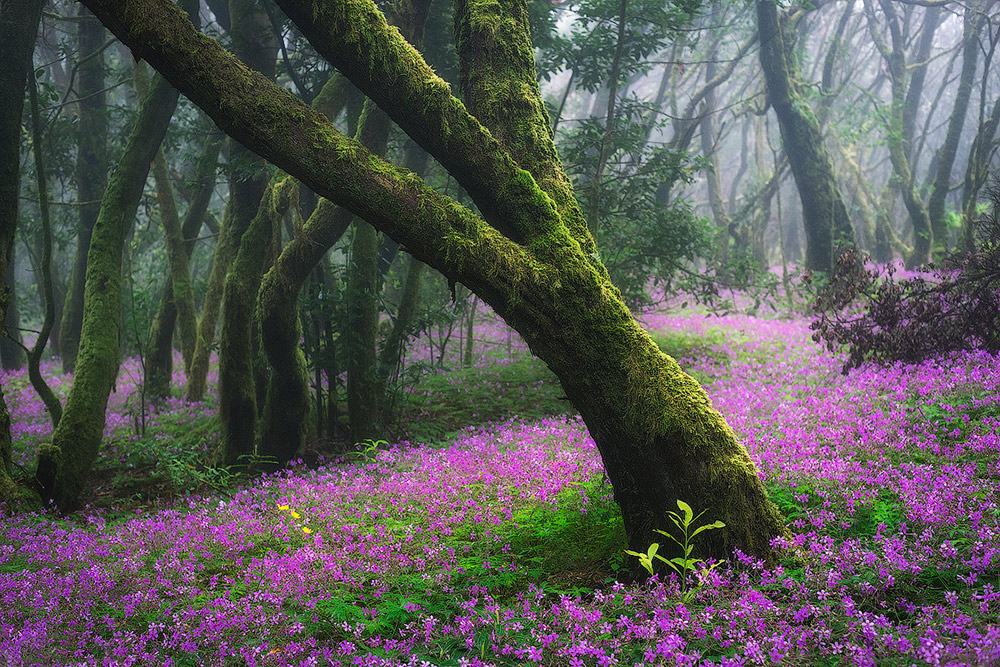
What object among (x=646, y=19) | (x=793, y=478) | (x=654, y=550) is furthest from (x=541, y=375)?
(x=654, y=550)

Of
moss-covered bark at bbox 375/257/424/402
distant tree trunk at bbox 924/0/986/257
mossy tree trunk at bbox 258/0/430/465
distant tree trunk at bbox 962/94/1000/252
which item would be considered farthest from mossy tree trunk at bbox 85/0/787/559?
distant tree trunk at bbox 924/0/986/257

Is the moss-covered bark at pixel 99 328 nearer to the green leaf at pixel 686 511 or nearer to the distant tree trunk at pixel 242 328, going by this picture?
the distant tree trunk at pixel 242 328

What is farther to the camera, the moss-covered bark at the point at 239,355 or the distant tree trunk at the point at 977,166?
the distant tree trunk at the point at 977,166

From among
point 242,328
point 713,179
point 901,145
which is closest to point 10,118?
point 242,328

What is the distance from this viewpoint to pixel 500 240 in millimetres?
4105

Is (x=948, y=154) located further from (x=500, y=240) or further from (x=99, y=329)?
(x=99, y=329)

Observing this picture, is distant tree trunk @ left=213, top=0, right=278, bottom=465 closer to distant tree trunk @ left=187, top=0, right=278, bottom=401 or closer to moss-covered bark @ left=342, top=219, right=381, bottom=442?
distant tree trunk @ left=187, top=0, right=278, bottom=401

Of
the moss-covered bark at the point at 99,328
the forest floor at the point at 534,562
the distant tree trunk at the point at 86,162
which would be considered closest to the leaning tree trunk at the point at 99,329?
the moss-covered bark at the point at 99,328

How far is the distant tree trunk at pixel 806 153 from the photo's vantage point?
1775 cm

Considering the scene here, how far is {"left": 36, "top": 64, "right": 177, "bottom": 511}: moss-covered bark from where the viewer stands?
683cm

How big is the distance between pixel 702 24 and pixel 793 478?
2753 cm

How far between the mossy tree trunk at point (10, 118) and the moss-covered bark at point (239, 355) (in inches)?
97.4

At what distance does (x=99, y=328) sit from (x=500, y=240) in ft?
19.5

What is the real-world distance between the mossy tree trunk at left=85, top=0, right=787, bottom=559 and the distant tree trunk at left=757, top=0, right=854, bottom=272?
15.3m
